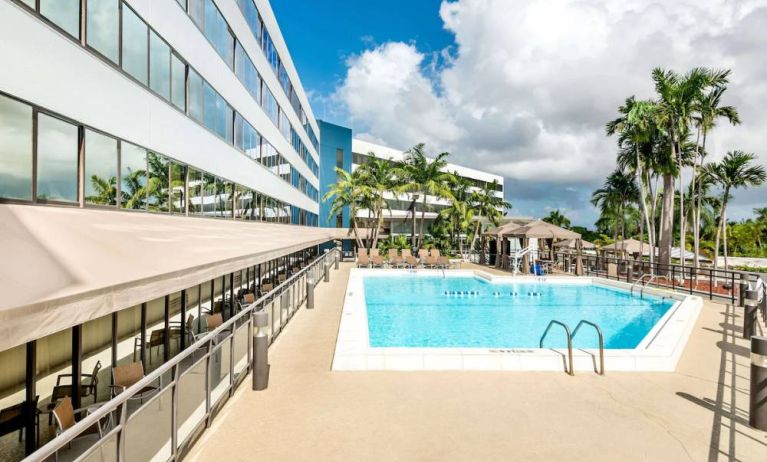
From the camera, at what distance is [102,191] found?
7.37 m

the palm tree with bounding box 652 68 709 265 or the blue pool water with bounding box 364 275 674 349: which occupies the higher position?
the palm tree with bounding box 652 68 709 265

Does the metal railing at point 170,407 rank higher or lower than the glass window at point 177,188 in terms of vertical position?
lower

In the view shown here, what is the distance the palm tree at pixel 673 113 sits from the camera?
2478 cm

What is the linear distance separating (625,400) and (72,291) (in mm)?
7187

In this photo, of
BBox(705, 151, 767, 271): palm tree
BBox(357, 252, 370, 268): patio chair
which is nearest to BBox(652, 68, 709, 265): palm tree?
BBox(705, 151, 767, 271): palm tree

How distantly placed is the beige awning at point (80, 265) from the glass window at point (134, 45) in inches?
124

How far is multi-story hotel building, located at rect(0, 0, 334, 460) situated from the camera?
4004 mm

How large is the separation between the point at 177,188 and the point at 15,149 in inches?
207

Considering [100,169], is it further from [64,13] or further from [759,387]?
[759,387]

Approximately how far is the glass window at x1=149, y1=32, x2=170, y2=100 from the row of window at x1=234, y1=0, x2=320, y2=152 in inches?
312

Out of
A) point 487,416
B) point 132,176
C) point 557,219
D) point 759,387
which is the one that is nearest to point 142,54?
point 132,176

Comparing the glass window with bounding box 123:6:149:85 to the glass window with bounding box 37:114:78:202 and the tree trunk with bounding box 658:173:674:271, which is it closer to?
the glass window with bounding box 37:114:78:202

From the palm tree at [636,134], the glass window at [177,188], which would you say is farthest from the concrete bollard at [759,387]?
the palm tree at [636,134]

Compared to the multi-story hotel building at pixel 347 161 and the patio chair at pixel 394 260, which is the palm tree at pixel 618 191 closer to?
the multi-story hotel building at pixel 347 161
